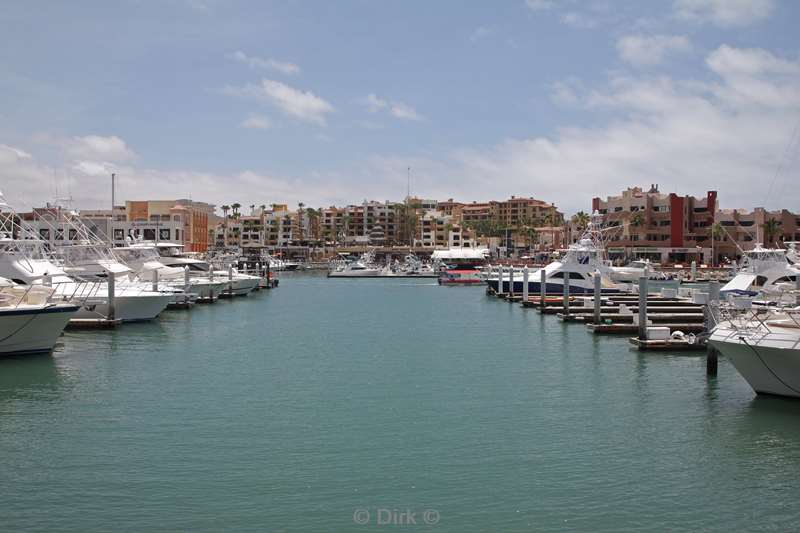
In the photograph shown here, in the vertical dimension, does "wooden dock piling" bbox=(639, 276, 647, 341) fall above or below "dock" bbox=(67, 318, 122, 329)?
above


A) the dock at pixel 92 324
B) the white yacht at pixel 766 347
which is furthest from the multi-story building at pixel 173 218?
the white yacht at pixel 766 347

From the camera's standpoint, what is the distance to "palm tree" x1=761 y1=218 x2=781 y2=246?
136 metres

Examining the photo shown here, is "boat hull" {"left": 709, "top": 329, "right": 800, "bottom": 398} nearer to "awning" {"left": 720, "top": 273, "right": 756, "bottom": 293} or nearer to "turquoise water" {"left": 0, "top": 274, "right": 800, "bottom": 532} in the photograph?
"turquoise water" {"left": 0, "top": 274, "right": 800, "bottom": 532}

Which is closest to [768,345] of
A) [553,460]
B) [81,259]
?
[553,460]

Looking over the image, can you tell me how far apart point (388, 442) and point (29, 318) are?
63.4ft

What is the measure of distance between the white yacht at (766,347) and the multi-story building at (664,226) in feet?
386

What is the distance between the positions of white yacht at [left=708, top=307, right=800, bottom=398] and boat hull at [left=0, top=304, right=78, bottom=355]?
2583 centimetres

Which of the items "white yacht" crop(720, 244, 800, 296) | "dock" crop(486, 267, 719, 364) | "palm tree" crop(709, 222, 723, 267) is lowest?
"dock" crop(486, 267, 719, 364)

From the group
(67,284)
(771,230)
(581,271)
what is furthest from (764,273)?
(771,230)

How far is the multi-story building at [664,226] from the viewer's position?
139 m

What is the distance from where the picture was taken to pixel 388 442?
799 inches

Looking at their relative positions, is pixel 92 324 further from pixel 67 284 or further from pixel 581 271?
pixel 581 271

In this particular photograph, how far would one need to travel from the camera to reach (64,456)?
62.0 feet

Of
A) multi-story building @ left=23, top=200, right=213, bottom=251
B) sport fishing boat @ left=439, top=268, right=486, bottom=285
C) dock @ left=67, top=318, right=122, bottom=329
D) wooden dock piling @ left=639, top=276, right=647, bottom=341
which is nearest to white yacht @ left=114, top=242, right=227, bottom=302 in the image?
dock @ left=67, top=318, right=122, bottom=329
